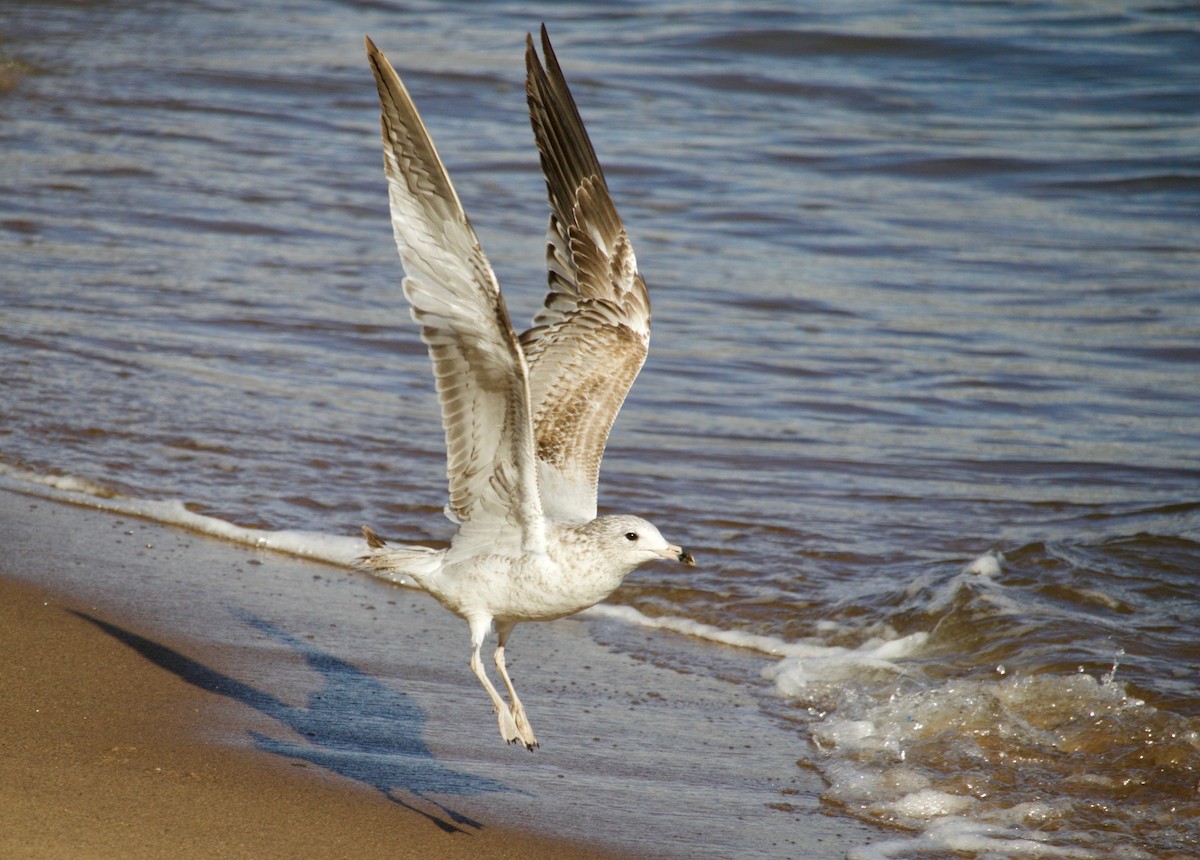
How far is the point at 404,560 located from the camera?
4.99 meters

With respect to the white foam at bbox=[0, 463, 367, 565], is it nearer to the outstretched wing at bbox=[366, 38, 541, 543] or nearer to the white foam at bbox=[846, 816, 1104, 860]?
the outstretched wing at bbox=[366, 38, 541, 543]

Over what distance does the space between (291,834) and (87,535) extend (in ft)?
8.93

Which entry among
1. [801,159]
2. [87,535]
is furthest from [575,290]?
[801,159]

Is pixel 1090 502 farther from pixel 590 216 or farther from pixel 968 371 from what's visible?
pixel 590 216

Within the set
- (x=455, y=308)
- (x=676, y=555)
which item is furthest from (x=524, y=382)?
(x=676, y=555)

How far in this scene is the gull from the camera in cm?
397

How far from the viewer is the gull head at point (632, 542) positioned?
454 cm

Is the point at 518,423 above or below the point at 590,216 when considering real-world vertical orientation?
below

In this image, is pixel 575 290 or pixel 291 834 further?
pixel 575 290

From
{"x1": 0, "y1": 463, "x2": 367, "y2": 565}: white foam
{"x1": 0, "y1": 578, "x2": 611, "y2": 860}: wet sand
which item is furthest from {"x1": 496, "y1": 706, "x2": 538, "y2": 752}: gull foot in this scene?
{"x1": 0, "y1": 463, "x2": 367, "y2": 565}: white foam

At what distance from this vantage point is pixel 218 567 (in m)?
6.12

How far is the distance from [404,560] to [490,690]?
0.66 metres

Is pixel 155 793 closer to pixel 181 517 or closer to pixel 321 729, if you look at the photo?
pixel 321 729

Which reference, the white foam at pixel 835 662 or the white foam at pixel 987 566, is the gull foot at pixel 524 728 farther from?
the white foam at pixel 987 566
